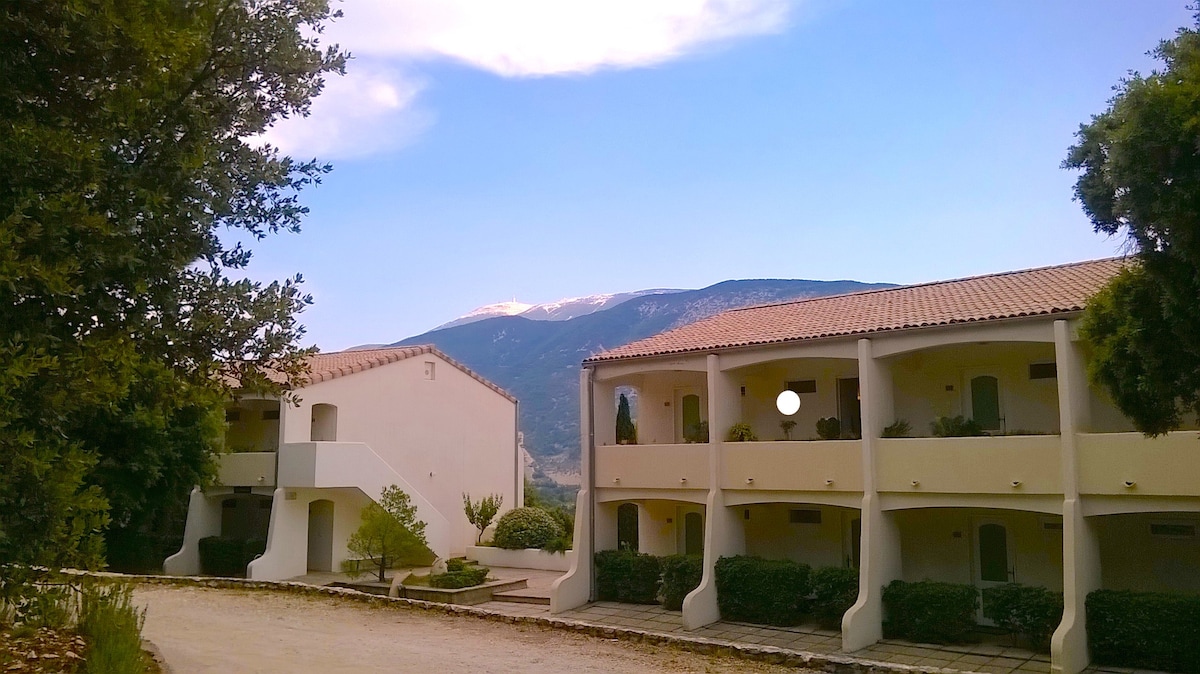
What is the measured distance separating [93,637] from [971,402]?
16.0 metres

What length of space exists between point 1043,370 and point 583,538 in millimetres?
10552

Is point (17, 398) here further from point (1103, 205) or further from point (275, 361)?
point (1103, 205)

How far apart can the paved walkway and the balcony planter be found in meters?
5.21

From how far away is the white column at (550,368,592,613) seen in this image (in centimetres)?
2081

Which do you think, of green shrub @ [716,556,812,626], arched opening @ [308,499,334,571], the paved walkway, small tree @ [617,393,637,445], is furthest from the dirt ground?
arched opening @ [308,499,334,571]

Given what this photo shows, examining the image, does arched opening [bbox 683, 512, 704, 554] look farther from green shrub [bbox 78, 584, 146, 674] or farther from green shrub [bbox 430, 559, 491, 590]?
green shrub [bbox 78, 584, 146, 674]

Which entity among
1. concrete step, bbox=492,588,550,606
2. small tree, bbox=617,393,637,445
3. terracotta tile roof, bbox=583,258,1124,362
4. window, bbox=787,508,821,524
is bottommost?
concrete step, bbox=492,588,550,606

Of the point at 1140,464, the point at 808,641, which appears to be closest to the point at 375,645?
the point at 808,641

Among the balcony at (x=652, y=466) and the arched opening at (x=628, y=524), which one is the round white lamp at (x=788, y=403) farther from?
the arched opening at (x=628, y=524)

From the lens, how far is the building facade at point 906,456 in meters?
15.5

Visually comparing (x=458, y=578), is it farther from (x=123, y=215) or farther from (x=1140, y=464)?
(x=123, y=215)

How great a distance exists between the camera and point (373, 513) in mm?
23984

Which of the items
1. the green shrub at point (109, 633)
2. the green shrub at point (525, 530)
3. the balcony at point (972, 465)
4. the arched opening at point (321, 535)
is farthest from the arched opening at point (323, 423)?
the green shrub at point (109, 633)

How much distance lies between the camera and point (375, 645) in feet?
48.5
